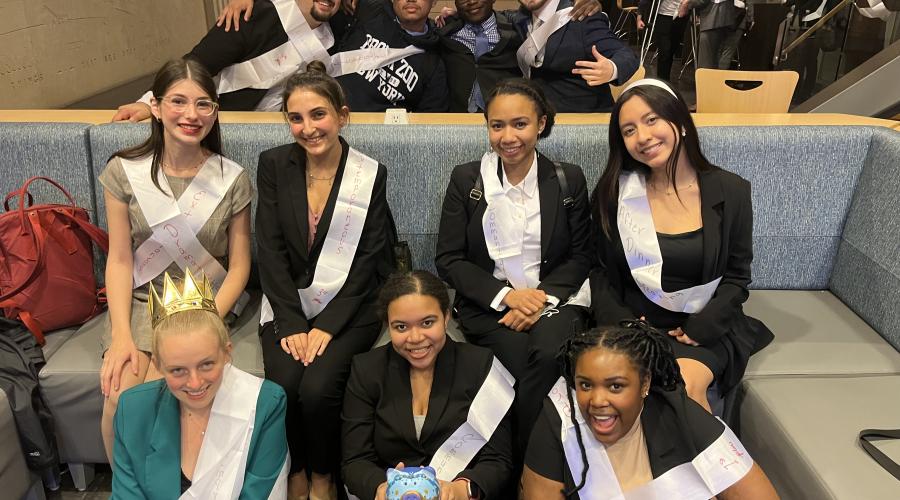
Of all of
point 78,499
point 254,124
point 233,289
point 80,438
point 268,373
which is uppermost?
point 254,124

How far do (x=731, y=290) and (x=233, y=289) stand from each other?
1.34m

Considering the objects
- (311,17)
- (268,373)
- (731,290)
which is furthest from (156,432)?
(311,17)

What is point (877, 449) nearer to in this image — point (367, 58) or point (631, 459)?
point (631, 459)

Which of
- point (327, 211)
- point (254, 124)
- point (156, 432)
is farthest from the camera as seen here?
point (254, 124)

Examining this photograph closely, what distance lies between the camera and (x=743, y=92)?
2699 millimetres

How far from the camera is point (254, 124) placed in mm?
2219

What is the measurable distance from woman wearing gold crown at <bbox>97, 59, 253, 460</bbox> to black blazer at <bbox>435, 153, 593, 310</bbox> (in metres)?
0.59

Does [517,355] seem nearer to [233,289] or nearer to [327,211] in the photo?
[327,211]

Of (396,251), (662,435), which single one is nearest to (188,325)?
(396,251)

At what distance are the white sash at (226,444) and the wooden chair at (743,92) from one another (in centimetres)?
208

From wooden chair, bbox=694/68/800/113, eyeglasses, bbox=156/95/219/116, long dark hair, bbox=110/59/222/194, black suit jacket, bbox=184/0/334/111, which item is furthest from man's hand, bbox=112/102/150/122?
wooden chair, bbox=694/68/800/113

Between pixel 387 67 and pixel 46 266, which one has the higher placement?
pixel 387 67

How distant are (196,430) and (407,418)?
0.47m

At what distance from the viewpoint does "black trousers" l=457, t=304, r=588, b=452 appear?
5.92 ft
